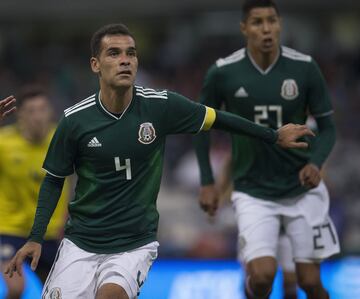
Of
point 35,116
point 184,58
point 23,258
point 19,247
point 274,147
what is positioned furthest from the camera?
point 184,58

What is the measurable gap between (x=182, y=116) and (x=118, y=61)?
1.87 ft

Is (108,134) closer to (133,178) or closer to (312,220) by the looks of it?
(133,178)

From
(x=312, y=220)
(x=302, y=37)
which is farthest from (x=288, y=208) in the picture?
(x=302, y=37)

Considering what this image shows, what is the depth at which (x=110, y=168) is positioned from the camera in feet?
20.7

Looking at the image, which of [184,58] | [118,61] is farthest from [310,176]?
[184,58]

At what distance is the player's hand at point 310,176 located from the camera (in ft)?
22.9

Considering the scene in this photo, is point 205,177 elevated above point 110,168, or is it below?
below

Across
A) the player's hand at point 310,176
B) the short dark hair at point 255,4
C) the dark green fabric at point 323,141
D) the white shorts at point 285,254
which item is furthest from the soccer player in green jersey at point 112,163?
the white shorts at point 285,254

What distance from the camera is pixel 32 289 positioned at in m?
10.6

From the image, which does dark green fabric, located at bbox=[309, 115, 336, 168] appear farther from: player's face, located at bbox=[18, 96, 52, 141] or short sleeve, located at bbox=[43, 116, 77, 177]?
player's face, located at bbox=[18, 96, 52, 141]

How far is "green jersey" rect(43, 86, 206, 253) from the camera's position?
6.29 metres

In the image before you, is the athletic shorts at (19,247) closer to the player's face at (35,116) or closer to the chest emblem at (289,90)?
the player's face at (35,116)

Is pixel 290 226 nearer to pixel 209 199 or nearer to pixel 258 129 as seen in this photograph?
pixel 209 199

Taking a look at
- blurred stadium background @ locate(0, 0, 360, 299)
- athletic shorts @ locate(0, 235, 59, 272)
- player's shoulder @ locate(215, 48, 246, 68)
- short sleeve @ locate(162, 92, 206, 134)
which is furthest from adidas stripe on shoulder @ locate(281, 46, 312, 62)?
blurred stadium background @ locate(0, 0, 360, 299)
